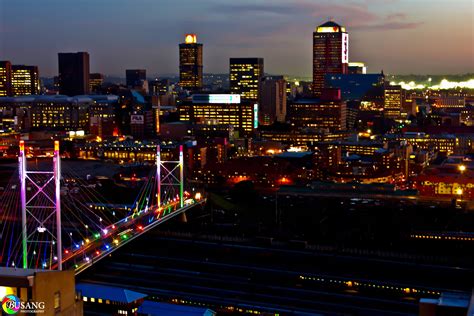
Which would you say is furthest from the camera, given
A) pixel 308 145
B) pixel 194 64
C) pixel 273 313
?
pixel 194 64

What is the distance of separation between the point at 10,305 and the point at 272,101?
3432 cm

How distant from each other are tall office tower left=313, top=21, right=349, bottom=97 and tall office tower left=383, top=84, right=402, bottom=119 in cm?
373

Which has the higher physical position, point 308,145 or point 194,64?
point 194,64

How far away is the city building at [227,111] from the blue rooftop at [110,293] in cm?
2243

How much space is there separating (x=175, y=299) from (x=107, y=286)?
899 mm

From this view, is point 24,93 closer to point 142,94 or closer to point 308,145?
point 142,94

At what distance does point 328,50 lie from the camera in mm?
44844

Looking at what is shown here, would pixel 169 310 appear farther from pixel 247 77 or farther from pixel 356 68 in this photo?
pixel 356 68

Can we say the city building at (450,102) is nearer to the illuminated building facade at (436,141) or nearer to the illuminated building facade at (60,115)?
the illuminated building facade at (436,141)

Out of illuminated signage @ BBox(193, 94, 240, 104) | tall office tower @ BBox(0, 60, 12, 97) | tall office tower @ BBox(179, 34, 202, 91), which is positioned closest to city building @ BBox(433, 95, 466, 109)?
tall office tower @ BBox(179, 34, 202, 91)

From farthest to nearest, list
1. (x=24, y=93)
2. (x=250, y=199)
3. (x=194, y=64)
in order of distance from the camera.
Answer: (x=194, y=64)
(x=24, y=93)
(x=250, y=199)

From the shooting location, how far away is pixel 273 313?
8367mm

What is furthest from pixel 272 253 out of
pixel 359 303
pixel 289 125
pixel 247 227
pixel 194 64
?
pixel 194 64

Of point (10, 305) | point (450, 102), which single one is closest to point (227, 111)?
point (450, 102)
